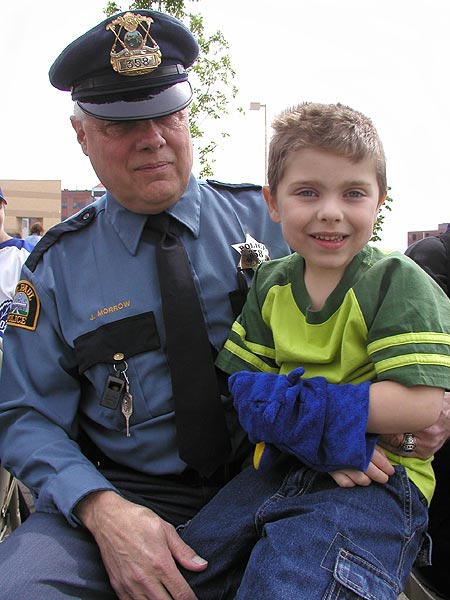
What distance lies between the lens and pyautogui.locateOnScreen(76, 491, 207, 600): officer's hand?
1588mm

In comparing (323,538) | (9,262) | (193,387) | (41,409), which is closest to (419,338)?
(323,538)

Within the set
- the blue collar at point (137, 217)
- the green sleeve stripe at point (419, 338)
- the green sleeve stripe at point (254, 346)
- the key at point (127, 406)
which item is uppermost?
the blue collar at point (137, 217)

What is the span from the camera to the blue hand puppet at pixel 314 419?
1317 millimetres

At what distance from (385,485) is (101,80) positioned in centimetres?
155

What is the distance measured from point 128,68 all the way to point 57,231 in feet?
2.02

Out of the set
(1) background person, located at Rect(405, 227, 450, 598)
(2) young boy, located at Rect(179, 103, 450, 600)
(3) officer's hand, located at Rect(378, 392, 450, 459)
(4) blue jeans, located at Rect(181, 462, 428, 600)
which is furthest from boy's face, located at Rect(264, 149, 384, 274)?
(1) background person, located at Rect(405, 227, 450, 598)

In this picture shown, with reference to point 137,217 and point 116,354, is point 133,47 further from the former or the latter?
point 116,354

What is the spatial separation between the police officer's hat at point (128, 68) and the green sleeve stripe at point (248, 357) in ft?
2.67

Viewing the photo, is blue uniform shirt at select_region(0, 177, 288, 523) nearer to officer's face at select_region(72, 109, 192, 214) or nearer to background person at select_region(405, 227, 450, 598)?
officer's face at select_region(72, 109, 192, 214)

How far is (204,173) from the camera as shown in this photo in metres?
10.0

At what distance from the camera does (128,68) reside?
2010mm

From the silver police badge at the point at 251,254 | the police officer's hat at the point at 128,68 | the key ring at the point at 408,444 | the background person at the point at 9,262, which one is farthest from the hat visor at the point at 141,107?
the background person at the point at 9,262

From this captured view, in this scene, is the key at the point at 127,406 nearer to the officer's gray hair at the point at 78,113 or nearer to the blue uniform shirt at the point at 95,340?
the blue uniform shirt at the point at 95,340

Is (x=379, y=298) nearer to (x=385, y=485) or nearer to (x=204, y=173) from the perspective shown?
(x=385, y=485)
